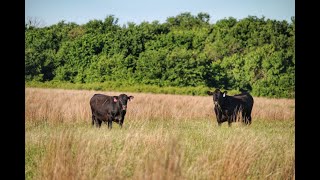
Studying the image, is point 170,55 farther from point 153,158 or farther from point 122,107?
point 153,158

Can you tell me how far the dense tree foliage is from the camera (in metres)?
31.7

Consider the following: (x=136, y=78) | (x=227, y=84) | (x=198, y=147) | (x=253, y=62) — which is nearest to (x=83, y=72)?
(x=136, y=78)

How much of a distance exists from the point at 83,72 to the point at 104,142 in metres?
28.3

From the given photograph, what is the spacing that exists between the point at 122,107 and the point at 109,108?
62 centimetres

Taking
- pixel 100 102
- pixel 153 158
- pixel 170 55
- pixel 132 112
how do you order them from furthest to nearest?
pixel 170 55
pixel 132 112
pixel 100 102
pixel 153 158

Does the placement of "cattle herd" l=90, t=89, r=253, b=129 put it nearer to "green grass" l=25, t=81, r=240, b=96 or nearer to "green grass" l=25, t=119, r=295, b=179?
"green grass" l=25, t=119, r=295, b=179

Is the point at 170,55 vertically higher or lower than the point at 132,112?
higher

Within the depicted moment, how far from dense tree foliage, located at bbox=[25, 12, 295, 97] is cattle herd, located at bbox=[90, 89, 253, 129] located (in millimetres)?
18519

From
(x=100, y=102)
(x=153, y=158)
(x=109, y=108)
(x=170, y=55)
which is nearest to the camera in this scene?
(x=153, y=158)

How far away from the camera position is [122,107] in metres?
10.1

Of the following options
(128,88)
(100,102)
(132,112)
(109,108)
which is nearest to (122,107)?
(109,108)

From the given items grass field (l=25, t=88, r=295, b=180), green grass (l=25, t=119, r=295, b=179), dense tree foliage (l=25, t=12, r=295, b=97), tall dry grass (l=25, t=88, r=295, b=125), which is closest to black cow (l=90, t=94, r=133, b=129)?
tall dry grass (l=25, t=88, r=295, b=125)

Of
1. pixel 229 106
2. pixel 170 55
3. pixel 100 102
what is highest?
pixel 170 55

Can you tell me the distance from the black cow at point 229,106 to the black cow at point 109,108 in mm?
2988
